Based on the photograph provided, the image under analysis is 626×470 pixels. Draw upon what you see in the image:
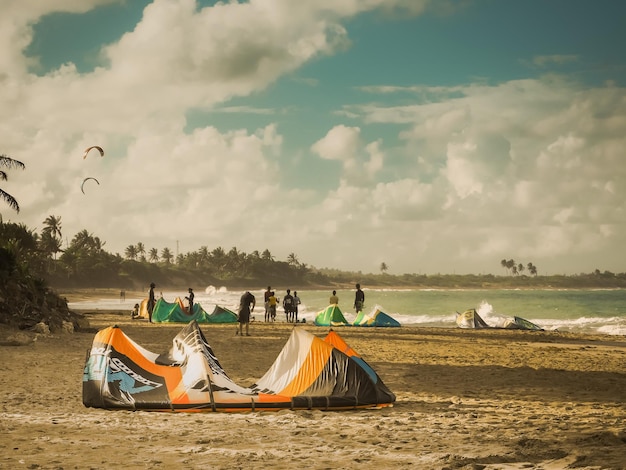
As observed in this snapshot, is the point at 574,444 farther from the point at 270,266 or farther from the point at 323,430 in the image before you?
the point at 270,266

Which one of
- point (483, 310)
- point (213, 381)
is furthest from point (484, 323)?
point (213, 381)

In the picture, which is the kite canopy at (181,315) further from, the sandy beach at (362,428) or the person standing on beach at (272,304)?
the sandy beach at (362,428)

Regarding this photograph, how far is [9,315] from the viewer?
19031mm

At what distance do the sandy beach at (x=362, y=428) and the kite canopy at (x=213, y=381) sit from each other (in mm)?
178

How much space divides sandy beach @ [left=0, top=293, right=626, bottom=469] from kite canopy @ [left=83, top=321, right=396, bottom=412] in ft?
0.58

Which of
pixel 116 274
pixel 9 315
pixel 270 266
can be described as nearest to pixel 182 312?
pixel 9 315

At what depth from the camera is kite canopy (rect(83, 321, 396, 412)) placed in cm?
805

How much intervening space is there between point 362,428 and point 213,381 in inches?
84.9

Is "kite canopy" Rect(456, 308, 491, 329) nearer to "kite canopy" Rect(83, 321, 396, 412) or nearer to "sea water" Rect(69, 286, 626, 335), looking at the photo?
"sea water" Rect(69, 286, 626, 335)

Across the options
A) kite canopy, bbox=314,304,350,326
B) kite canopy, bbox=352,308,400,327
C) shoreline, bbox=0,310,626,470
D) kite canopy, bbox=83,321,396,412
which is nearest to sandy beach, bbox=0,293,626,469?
shoreline, bbox=0,310,626,470

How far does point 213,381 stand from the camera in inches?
324

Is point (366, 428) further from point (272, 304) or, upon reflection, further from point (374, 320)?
point (272, 304)

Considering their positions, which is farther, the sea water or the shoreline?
the sea water

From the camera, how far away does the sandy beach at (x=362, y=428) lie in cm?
577
